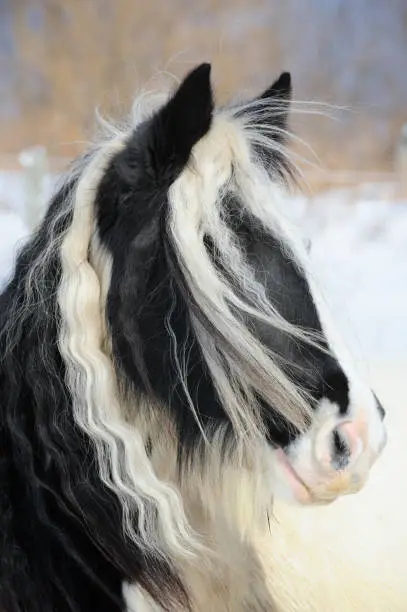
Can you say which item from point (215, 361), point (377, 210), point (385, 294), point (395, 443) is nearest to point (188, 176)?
point (215, 361)

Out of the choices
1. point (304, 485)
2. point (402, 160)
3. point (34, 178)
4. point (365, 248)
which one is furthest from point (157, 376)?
point (402, 160)

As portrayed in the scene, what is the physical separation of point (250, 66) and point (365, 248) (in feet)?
1.66

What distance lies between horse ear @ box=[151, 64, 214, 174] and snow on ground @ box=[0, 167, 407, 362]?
0.70 meters

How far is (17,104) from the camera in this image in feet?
5.41

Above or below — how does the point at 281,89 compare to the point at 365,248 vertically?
above

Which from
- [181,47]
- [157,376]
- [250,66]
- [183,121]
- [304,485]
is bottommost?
[304,485]

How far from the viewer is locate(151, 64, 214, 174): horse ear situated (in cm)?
42

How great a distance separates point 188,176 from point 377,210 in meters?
1.30

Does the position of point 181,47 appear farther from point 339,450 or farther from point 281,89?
point 339,450

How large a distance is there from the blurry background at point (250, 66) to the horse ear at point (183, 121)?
1.06 metres

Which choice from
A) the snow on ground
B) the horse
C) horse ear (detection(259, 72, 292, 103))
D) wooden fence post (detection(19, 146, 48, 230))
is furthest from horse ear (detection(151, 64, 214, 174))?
wooden fence post (detection(19, 146, 48, 230))

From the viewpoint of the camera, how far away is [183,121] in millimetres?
444

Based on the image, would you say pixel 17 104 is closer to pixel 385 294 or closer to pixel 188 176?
pixel 385 294

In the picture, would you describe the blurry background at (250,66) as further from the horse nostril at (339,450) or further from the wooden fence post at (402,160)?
the horse nostril at (339,450)
